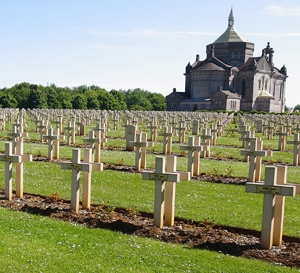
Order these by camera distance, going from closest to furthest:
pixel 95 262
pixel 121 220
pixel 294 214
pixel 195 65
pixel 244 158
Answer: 1. pixel 95 262
2. pixel 121 220
3. pixel 294 214
4. pixel 244 158
5. pixel 195 65

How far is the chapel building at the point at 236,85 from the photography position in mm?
85438

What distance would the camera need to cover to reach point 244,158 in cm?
1681

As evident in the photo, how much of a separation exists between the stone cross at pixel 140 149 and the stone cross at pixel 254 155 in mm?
2945

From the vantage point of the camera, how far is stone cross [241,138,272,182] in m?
11.1

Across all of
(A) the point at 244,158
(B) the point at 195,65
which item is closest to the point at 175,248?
(A) the point at 244,158

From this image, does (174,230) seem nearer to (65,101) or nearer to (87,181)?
(87,181)

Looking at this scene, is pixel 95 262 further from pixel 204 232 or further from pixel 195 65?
pixel 195 65

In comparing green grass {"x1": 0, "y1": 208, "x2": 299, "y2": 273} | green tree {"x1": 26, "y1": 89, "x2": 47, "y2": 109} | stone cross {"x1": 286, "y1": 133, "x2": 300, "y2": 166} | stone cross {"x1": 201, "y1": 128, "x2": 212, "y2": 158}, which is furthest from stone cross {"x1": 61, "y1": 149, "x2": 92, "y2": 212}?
green tree {"x1": 26, "y1": 89, "x2": 47, "y2": 109}

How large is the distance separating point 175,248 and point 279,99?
293 feet

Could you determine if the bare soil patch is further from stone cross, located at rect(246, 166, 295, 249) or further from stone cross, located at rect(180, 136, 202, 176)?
stone cross, located at rect(180, 136, 202, 176)

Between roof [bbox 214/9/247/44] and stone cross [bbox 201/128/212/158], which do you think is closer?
stone cross [bbox 201/128/212/158]

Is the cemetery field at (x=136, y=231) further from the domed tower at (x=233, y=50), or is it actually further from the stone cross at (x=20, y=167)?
the domed tower at (x=233, y=50)

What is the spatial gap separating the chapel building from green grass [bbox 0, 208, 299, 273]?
75859mm

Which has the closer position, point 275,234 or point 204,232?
point 275,234
